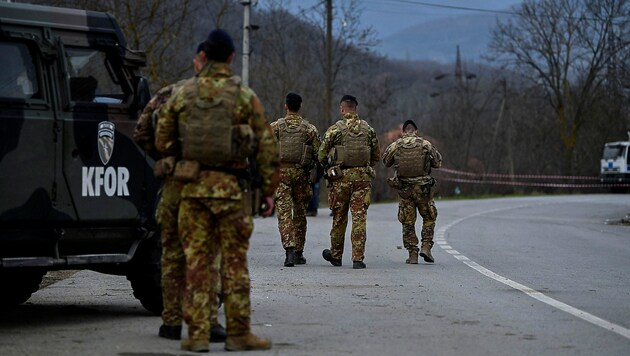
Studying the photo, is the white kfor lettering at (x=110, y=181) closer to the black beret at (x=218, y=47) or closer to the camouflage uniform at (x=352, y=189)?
the black beret at (x=218, y=47)

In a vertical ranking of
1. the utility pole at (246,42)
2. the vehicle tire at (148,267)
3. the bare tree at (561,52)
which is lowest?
the vehicle tire at (148,267)

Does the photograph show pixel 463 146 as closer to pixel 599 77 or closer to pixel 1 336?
pixel 599 77

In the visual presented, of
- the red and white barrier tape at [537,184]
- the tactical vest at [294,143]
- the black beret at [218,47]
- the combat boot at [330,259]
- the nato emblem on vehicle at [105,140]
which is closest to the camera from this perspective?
the black beret at [218,47]

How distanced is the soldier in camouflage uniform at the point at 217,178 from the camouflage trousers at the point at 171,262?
30 cm

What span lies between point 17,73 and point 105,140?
0.82 metres

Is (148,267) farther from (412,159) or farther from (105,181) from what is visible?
(412,159)

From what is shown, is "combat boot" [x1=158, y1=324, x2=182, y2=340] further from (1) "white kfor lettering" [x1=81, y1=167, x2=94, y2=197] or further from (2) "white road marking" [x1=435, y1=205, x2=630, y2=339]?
(2) "white road marking" [x1=435, y1=205, x2=630, y2=339]

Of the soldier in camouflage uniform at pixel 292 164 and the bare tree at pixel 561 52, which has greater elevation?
the bare tree at pixel 561 52

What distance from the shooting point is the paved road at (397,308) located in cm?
838

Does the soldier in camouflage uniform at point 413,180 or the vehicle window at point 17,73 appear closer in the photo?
the vehicle window at point 17,73

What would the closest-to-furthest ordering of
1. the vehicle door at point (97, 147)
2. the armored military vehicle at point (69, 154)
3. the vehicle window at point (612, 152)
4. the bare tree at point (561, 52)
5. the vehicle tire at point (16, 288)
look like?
the armored military vehicle at point (69, 154) → the vehicle door at point (97, 147) → the vehicle tire at point (16, 288) → the vehicle window at point (612, 152) → the bare tree at point (561, 52)

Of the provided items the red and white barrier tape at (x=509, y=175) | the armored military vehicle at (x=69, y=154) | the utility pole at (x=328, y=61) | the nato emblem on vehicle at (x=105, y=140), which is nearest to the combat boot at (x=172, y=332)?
the armored military vehicle at (x=69, y=154)

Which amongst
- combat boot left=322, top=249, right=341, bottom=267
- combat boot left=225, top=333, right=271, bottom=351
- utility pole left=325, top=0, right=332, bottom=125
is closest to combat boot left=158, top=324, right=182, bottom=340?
combat boot left=225, top=333, right=271, bottom=351

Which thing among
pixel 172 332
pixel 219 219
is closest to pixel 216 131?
pixel 219 219
